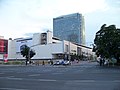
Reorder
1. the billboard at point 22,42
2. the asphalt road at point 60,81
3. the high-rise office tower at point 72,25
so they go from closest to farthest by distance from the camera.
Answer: the asphalt road at point 60,81
the high-rise office tower at point 72,25
the billboard at point 22,42

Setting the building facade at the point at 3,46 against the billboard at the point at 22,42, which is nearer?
the building facade at the point at 3,46

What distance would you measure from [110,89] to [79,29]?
139 metres

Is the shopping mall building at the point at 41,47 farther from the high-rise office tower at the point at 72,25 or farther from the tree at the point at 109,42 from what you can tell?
the tree at the point at 109,42

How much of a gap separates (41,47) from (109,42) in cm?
9711

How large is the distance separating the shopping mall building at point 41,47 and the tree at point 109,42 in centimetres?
7758

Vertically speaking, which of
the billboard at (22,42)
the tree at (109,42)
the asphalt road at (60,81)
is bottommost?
the asphalt road at (60,81)

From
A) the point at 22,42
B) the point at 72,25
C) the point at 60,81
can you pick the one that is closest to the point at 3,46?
the point at 22,42

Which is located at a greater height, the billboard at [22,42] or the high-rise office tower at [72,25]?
the high-rise office tower at [72,25]

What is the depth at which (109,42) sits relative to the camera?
64.4 metres

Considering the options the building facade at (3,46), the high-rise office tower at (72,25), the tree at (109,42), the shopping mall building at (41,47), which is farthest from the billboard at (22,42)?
the tree at (109,42)

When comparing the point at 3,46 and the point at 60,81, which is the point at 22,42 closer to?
the point at 3,46

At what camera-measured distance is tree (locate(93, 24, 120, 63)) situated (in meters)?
63.9

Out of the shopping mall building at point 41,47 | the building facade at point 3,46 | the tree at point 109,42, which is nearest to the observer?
the tree at point 109,42

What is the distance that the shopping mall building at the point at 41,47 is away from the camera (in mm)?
153500
